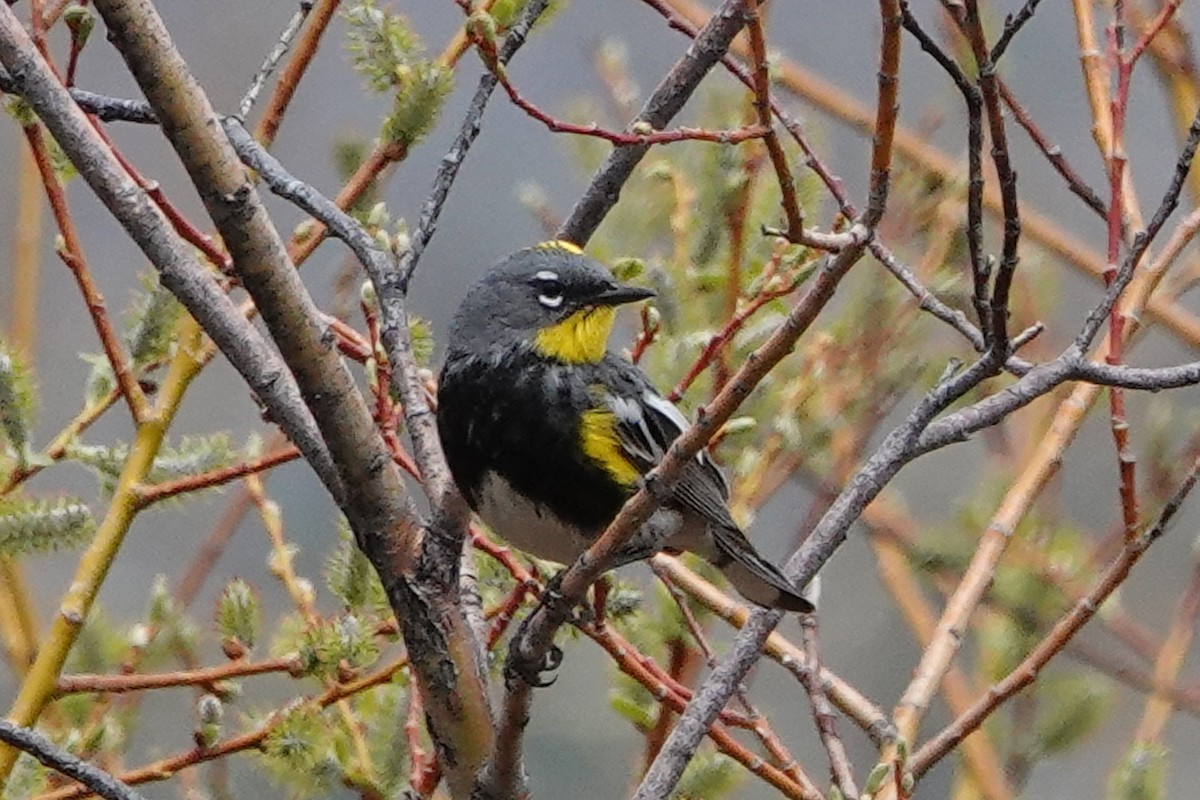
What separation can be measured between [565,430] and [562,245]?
20 cm

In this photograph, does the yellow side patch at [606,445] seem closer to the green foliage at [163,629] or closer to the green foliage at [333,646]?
the green foliage at [333,646]

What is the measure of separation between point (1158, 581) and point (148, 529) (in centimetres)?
186

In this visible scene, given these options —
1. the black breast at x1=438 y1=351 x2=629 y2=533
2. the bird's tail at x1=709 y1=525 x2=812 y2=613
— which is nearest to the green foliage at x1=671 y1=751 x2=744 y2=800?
the bird's tail at x1=709 y1=525 x2=812 y2=613

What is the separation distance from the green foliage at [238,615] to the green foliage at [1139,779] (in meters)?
0.91

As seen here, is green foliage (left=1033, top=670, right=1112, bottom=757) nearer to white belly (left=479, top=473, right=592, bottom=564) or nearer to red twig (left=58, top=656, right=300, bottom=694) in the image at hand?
white belly (left=479, top=473, right=592, bottom=564)

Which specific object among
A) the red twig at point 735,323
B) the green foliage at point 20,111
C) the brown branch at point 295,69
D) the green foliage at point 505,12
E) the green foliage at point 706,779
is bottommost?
the green foliage at point 706,779

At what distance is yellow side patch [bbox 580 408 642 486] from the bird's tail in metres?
0.13

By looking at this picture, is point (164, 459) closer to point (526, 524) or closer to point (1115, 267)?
point (526, 524)

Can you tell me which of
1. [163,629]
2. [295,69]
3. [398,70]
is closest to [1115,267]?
[398,70]

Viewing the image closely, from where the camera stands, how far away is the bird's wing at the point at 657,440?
Answer: 1757mm

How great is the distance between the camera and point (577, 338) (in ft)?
6.12

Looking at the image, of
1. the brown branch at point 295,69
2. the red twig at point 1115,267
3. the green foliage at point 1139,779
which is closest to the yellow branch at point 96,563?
the brown branch at point 295,69

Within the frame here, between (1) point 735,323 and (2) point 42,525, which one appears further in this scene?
(2) point 42,525

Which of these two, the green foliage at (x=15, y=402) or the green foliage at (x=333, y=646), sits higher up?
the green foliage at (x=15, y=402)
